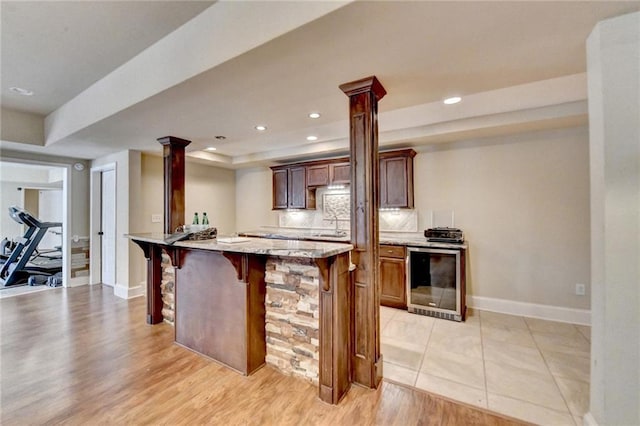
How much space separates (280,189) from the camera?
5.39 meters

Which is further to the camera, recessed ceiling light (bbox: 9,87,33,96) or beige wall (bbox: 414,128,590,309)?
beige wall (bbox: 414,128,590,309)

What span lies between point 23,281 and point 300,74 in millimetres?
6945

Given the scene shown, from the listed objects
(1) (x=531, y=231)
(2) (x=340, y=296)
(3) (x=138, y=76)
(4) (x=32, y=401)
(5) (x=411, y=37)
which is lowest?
(4) (x=32, y=401)

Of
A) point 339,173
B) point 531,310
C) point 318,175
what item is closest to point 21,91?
point 318,175

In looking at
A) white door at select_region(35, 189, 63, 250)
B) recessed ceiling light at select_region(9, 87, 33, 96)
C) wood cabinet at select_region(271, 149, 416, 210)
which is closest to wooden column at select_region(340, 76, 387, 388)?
wood cabinet at select_region(271, 149, 416, 210)

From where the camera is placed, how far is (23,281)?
5.30m

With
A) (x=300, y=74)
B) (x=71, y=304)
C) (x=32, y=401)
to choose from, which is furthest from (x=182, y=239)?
(x=71, y=304)

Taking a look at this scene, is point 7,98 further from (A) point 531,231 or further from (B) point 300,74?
(A) point 531,231

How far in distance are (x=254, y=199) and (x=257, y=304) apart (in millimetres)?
4068

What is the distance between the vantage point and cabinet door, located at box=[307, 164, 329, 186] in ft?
15.7

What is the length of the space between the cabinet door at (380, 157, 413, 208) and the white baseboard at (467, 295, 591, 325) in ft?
5.40

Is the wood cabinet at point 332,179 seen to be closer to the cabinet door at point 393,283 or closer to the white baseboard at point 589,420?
the cabinet door at point 393,283

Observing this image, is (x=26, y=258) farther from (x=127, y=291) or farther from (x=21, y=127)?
(x=21, y=127)

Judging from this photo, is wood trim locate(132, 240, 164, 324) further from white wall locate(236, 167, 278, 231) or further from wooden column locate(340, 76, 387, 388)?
white wall locate(236, 167, 278, 231)
